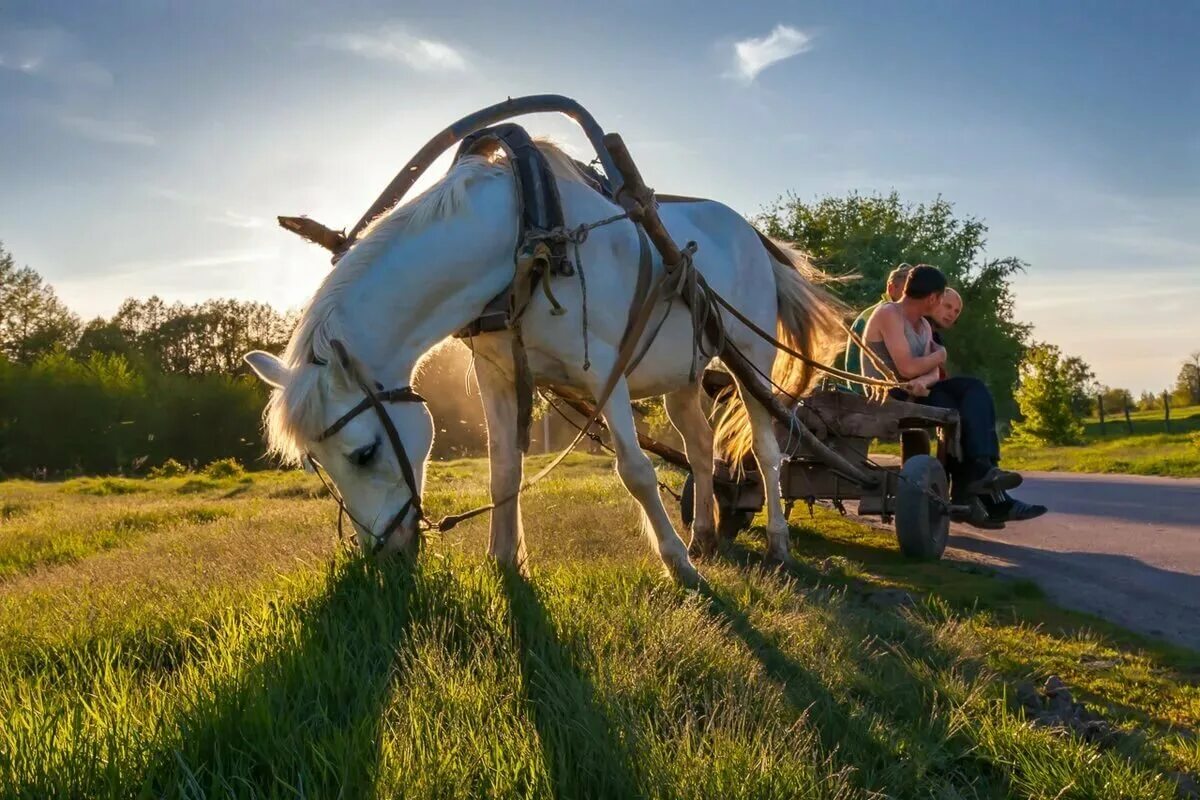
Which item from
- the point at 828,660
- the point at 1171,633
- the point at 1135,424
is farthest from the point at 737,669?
the point at 1135,424

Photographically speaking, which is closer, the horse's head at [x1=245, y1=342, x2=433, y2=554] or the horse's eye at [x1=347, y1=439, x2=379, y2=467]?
the horse's head at [x1=245, y1=342, x2=433, y2=554]

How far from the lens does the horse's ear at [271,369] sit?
3.65 m

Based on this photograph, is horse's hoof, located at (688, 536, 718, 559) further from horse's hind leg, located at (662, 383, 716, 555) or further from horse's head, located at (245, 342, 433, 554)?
horse's head, located at (245, 342, 433, 554)

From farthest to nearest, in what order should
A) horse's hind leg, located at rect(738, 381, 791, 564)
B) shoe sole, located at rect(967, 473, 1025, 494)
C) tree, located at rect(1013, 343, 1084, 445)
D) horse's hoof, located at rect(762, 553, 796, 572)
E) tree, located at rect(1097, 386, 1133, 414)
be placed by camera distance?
tree, located at rect(1097, 386, 1133, 414) → tree, located at rect(1013, 343, 1084, 445) → shoe sole, located at rect(967, 473, 1025, 494) → horse's hind leg, located at rect(738, 381, 791, 564) → horse's hoof, located at rect(762, 553, 796, 572)

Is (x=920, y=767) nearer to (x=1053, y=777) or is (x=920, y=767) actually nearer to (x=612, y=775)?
(x=1053, y=777)

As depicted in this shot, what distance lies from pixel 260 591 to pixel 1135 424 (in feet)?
192

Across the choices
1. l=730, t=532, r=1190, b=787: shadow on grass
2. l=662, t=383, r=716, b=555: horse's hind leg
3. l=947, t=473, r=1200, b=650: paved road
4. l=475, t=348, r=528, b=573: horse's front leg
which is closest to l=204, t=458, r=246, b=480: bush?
l=947, t=473, r=1200, b=650: paved road

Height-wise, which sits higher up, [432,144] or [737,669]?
[432,144]

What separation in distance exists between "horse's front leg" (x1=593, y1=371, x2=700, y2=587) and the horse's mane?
102cm

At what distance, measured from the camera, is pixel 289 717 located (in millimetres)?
2119

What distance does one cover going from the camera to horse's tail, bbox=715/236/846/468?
684 cm

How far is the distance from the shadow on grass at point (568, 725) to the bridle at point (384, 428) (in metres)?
0.97

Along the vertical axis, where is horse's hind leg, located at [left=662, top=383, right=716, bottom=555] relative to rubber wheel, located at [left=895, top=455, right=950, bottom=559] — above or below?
above

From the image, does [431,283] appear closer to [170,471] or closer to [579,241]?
[579,241]
